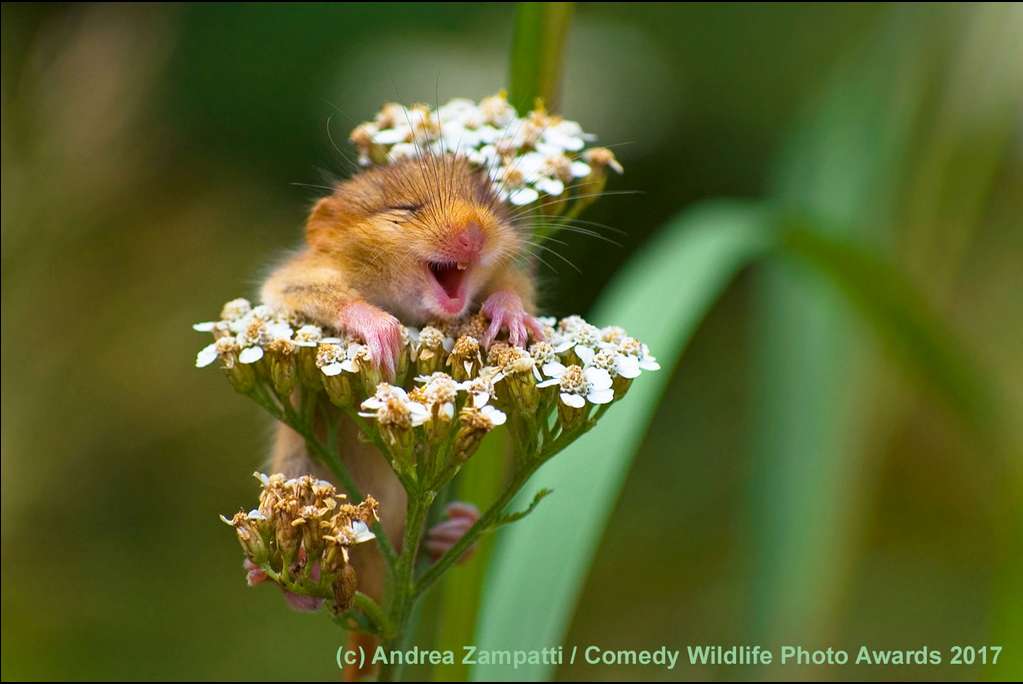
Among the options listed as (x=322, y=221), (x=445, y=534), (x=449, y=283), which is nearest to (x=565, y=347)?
(x=449, y=283)

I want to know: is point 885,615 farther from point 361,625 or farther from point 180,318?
point 180,318

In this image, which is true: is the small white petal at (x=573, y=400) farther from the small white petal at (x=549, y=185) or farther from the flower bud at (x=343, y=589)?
the small white petal at (x=549, y=185)

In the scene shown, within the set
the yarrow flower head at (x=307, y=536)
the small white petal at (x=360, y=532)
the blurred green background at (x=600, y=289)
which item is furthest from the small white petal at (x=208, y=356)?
the blurred green background at (x=600, y=289)

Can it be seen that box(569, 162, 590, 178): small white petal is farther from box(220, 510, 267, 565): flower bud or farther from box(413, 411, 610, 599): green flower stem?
box(220, 510, 267, 565): flower bud

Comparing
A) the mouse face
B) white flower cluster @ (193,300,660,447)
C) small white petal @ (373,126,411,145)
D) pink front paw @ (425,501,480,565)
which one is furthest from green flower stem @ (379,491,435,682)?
small white petal @ (373,126,411,145)

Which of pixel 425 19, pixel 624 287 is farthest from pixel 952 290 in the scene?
pixel 425 19

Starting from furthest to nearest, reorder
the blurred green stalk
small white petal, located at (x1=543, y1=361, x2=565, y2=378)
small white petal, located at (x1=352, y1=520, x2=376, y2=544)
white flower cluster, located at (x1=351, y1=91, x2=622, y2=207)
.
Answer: the blurred green stalk < white flower cluster, located at (x1=351, y1=91, x2=622, y2=207) < small white petal, located at (x1=543, y1=361, x2=565, y2=378) < small white petal, located at (x1=352, y1=520, x2=376, y2=544)
